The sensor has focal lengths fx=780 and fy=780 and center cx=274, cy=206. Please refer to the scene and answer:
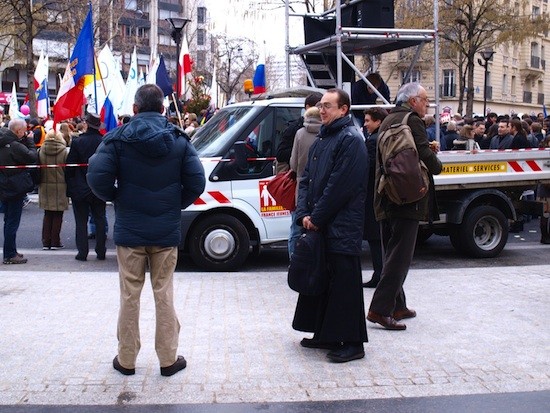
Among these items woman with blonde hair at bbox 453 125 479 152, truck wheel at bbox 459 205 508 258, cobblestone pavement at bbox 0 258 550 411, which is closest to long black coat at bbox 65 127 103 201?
cobblestone pavement at bbox 0 258 550 411

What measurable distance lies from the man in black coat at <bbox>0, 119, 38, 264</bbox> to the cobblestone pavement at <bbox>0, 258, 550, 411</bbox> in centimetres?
167

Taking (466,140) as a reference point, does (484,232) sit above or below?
below

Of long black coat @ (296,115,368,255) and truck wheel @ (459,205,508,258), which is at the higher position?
long black coat @ (296,115,368,255)

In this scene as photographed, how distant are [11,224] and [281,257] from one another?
3639 millimetres

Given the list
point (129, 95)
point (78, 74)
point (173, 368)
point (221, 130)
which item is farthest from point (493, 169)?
point (129, 95)

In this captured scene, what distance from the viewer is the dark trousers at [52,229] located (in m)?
11.5

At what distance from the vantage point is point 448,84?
60.2 m

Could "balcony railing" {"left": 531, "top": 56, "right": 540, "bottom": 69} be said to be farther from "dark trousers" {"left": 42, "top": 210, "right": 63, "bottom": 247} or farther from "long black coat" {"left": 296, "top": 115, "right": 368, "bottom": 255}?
"long black coat" {"left": 296, "top": 115, "right": 368, "bottom": 255}

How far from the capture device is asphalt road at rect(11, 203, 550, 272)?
10.1m

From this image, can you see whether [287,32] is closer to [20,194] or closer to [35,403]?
[20,194]

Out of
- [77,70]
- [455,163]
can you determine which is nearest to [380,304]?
[455,163]

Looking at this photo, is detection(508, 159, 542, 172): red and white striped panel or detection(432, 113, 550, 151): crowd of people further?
detection(432, 113, 550, 151): crowd of people

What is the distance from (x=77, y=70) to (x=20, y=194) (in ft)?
12.7

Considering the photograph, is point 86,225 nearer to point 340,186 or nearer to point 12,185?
point 12,185
